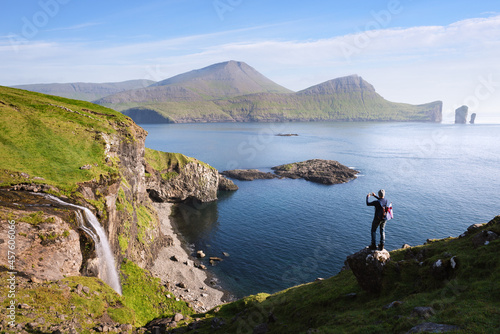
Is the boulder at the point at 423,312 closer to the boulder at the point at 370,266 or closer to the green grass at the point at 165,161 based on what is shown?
the boulder at the point at 370,266

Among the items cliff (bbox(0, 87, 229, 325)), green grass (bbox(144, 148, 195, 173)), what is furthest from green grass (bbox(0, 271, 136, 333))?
green grass (bbox(144, 148, 195, 173))

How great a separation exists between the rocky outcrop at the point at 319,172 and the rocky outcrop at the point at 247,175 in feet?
24.5

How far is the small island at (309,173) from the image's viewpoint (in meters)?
114

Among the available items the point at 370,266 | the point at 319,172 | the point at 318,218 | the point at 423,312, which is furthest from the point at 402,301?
the point at 319,172

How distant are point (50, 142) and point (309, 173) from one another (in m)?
97.7

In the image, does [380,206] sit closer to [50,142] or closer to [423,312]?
[423,312]

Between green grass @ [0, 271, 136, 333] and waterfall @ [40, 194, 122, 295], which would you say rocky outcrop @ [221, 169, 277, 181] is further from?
green grass @ [0, 271, 136, 333]

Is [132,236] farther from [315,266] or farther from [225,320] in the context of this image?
[315,266]

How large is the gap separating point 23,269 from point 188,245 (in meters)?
39.8

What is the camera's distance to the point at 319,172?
122 metres

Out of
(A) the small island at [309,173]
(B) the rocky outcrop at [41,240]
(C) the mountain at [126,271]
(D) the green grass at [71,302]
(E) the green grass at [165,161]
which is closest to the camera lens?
(C) the mountain at [126,271]

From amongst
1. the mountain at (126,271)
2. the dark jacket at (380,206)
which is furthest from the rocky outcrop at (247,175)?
the dark jacket at (380,206)

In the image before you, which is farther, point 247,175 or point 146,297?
point 247,175

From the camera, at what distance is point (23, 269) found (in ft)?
76.5
